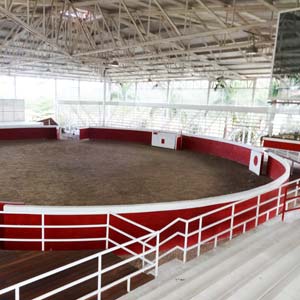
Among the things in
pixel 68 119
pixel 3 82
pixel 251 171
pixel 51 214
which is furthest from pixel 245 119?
pixel 3 82

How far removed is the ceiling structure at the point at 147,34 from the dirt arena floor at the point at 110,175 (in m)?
4.55

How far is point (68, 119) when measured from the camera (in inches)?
1129

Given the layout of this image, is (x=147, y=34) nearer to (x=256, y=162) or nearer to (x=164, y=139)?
(x=256, y=162)

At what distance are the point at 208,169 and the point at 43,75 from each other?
20.4 metres

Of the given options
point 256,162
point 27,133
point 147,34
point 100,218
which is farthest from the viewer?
point 27,133

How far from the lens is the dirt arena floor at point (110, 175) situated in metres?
7.89

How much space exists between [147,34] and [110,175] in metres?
5.13

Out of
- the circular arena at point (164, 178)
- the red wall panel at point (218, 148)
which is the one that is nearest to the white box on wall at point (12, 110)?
the circular arena at point (164, 178)

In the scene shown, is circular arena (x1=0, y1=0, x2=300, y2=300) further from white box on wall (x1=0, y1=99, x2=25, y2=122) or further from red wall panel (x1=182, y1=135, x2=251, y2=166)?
white box on wall (x1=0, y1=99, x2=25, y2=122)

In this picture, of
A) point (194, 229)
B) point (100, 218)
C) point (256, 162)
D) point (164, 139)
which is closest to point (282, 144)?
point (256, 162)

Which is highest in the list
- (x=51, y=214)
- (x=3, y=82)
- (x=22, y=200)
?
(x=3, y=82)

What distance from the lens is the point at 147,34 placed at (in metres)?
10.6

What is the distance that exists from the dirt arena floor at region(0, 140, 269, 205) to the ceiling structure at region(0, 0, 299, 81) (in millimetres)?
4551

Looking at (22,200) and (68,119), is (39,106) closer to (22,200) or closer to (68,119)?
(68,119)
